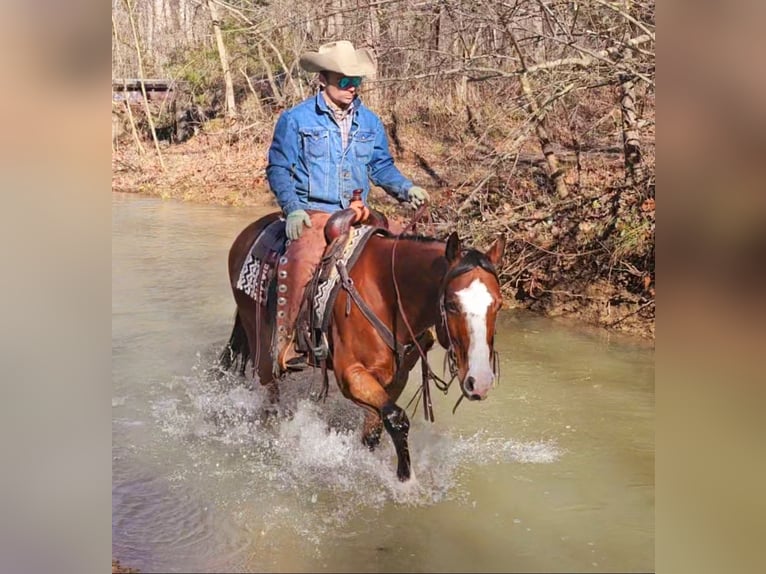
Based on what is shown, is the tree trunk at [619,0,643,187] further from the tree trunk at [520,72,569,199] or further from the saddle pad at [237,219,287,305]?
the saddle pad at [237,219,287,305]

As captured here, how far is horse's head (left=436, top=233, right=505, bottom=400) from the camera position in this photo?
8.31ft

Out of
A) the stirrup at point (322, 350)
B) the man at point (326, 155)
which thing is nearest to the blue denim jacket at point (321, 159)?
the man at point (326, 155)

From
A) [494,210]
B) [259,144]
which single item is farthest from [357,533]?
[259,144]

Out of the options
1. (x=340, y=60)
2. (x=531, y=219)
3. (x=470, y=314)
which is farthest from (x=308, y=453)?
(x=340, y=60)

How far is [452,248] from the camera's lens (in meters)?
2.58

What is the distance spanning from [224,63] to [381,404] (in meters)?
1.67


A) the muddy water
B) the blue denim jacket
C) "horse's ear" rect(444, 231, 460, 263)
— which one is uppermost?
the blue denim jacket

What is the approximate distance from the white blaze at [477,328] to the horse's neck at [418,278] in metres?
0.14

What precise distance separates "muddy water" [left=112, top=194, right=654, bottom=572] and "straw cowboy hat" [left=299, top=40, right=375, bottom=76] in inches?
27.7

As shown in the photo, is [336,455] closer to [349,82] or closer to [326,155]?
[326,155]

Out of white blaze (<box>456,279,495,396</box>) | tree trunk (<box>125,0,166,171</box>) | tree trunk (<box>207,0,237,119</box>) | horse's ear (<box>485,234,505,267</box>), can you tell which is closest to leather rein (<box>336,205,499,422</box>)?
white blaze (<box>456,279,495,396</box>)

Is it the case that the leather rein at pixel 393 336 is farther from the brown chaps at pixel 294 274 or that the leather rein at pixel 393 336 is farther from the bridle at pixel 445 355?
the brown chaps at pixel 294 274

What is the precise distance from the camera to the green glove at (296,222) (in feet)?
9.77
